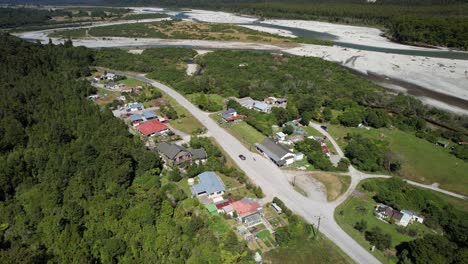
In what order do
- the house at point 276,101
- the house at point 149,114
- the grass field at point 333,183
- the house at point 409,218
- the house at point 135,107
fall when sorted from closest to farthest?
the house at point 409,218 → the grass field at point 333,183 → the house at point 149,114 → the house at point 135,107 → the house at point 276,101

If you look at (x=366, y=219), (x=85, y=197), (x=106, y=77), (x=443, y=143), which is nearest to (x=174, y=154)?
(x=85, y=197)

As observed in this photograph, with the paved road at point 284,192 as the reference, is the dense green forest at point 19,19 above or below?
above

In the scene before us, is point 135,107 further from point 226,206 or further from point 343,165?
point 343,165

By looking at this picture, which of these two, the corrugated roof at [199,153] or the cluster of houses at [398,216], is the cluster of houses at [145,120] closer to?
the corrugated roof at [199,153]

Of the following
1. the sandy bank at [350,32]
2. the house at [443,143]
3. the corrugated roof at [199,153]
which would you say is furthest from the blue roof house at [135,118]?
the sandy bank at [350,32]

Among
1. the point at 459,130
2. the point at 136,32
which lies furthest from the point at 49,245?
the point at 136,32

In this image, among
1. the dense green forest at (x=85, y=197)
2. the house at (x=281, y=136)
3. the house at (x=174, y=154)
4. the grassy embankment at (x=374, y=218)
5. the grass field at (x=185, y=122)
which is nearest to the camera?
the dense green forest at (x=85, y=197)

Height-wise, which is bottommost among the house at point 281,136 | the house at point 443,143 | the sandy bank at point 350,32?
the house at point 281,136

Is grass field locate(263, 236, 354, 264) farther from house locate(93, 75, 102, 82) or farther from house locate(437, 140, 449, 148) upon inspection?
house locate(93, 75, 102, 82)

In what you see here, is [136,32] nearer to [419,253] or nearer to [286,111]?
[286,111]
